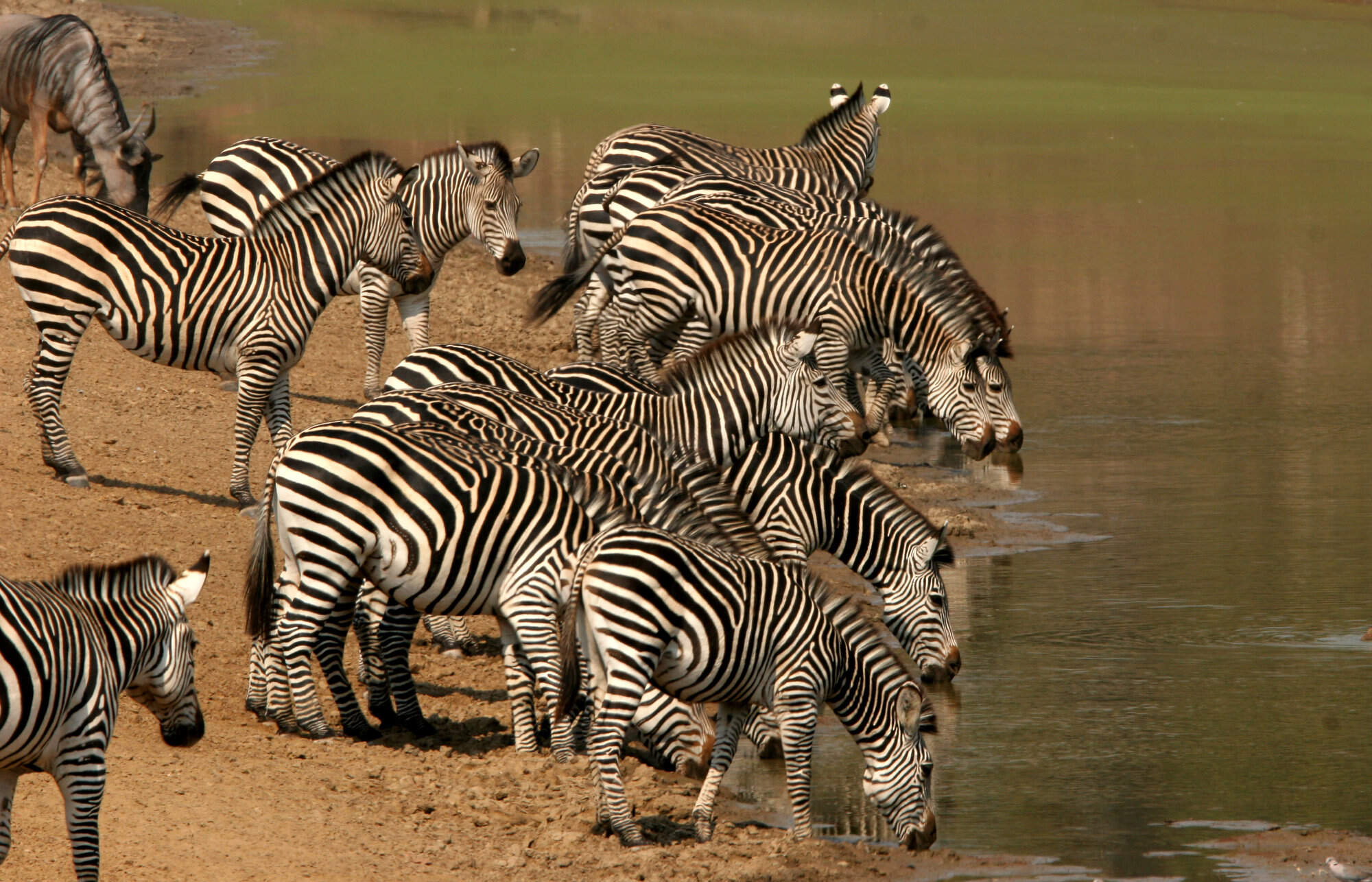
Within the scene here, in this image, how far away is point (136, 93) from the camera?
3512cm

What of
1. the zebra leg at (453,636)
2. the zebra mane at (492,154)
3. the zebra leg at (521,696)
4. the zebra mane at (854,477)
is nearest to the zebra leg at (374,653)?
the zebra leg at (521,696)

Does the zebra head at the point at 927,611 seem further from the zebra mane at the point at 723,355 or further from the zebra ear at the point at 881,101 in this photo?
the zebra ear at the point at 881,101

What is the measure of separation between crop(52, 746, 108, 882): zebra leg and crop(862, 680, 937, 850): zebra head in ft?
10.6

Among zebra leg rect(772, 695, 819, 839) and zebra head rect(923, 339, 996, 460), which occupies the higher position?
zebra head rect(923, 339, 996, 460)

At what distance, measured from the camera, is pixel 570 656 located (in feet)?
25.0

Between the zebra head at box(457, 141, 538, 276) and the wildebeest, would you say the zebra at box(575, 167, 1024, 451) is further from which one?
the wildebeest

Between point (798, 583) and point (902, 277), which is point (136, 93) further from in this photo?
point (798, 583)

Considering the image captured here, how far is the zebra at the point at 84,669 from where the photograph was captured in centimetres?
609

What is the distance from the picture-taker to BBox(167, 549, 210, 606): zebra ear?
6875mm

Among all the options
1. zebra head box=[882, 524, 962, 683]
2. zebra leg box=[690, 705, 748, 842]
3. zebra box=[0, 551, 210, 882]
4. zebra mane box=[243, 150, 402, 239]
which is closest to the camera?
zebra box=[0, 551, 210, 882]

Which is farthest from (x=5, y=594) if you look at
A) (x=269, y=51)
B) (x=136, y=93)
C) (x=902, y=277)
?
(x=269, y=51)

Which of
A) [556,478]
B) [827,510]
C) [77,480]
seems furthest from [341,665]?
[77,480]

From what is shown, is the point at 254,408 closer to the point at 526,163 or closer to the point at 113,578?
the point at 113,578

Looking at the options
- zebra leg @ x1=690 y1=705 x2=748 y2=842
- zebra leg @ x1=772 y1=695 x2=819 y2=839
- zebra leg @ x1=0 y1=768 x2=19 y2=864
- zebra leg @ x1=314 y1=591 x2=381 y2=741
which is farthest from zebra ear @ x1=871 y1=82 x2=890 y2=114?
zebra leg @ x1=0 y1=768 x2=19 y2=864
